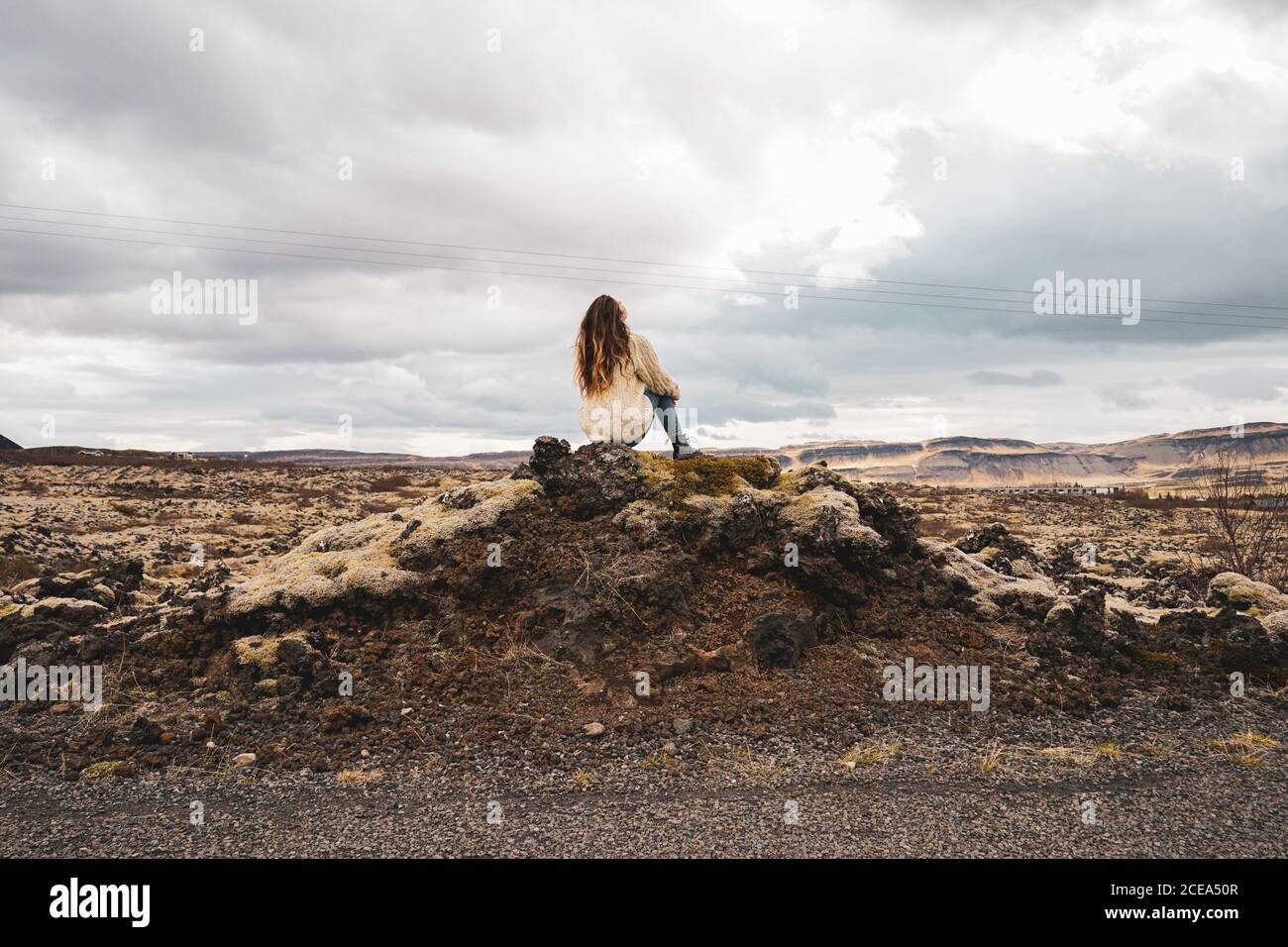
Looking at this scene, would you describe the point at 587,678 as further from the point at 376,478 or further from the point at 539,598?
the point at 376,478

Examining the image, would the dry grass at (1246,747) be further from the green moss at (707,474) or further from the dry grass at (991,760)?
the green moss at (707,474)

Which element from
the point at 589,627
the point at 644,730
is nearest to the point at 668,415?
the point at 589,627

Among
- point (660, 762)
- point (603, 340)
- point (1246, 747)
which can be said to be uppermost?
point (603, 340)

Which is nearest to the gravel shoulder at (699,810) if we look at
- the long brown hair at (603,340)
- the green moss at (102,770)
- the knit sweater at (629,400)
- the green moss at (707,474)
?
the green moss at (102,770)

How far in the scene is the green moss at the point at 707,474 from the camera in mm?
10125

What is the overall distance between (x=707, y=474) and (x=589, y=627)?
2.97m

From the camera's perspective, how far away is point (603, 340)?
9.64 m

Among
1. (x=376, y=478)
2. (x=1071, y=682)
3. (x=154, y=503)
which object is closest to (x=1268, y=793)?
(x=1071, y=682)

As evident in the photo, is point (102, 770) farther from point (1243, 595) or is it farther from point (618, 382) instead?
point (1243, 595)

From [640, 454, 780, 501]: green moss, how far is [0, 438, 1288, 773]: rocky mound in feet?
0.11

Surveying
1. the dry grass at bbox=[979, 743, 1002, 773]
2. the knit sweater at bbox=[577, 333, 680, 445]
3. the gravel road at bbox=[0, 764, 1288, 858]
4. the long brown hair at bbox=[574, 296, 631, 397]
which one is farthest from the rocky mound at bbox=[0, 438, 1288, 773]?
the long brown hair at bbox=[574, 296, 631, 397]

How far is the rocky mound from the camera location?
7516mm

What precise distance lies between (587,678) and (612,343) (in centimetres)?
426

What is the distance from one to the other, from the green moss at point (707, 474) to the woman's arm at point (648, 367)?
1139 mm
